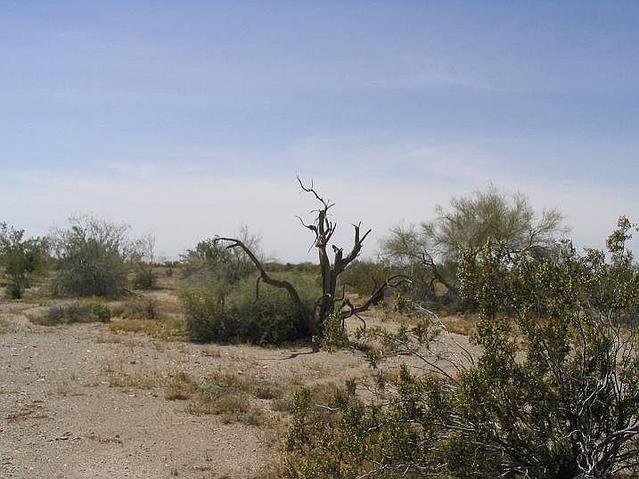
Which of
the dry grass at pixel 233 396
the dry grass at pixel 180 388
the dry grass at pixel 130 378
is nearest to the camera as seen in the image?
the dry grass at pixel 233 396

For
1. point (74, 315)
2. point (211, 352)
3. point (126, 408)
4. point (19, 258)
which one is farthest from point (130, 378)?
point (19, 258)

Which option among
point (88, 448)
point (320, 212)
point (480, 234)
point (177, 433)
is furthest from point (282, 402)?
point (480, 234)

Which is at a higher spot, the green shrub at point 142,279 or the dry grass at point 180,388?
the green shrub at point 142,279

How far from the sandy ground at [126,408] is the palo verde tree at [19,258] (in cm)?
1701

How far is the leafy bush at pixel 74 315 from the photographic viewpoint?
2188 cm

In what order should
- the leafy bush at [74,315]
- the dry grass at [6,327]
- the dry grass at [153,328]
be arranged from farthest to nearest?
1. the leafy bush at [74,315]
2. the dry grass at [153,328]
3. the dry grass at [6,327]

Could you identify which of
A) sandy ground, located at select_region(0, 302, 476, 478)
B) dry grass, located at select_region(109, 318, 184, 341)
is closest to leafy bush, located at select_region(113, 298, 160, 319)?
dry grass, located at select_region(109, 318, 184, 341)

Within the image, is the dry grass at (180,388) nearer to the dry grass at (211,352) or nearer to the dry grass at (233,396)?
the dry grass at (233,396)

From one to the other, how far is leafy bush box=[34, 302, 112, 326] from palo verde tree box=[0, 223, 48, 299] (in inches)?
397

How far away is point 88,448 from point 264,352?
9.46m

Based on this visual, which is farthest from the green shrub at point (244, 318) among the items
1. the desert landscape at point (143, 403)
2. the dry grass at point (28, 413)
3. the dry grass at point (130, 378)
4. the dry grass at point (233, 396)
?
the dry grass at point (28, 413)

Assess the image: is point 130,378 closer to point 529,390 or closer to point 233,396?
point 233,396

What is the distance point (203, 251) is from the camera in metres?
38.0

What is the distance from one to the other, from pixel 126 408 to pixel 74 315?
1329 cm
